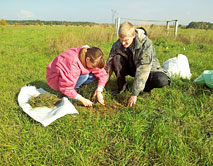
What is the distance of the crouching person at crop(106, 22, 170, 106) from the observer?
7.12ft

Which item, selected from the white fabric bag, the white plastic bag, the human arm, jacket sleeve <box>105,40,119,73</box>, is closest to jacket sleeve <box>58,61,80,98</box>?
the white fabric bag

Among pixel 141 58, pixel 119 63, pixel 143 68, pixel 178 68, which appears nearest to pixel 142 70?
pixel 143 68

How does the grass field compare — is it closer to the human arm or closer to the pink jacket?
the human arm

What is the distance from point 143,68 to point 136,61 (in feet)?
0.85

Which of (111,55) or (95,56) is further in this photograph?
(111,55)

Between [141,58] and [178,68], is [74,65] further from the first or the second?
[178,68]

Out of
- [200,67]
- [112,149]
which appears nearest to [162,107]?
[112,149]

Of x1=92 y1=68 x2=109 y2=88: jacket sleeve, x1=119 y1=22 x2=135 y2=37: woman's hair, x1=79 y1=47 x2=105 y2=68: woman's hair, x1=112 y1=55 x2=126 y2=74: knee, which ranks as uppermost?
x1=119 y1=22 x2=135 y2=37: woman's hair

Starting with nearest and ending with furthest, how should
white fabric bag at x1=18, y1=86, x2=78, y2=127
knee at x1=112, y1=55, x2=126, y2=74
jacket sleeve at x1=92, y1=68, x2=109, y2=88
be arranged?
white fabric bag at x1=18, y1=86, x2=78, y2=127 < jacket sleeve at x1=92, y1=68, x2=109, y2=88 < knee at x1=112, y1=55, x2=126, y2=74

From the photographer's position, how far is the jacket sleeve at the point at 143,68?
7.27 feet

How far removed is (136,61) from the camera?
2486 millimetres

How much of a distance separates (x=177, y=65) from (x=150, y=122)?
1888 mm

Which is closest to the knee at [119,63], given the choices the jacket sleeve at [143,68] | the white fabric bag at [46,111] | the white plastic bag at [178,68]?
the jacket sleeve at [143,68]

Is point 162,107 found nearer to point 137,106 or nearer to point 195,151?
point 137,106
